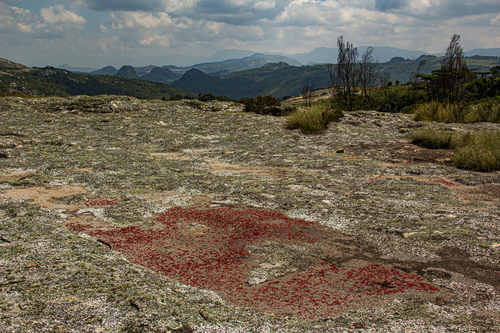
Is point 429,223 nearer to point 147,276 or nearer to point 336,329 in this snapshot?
point 336,329

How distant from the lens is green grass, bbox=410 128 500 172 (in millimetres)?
6469

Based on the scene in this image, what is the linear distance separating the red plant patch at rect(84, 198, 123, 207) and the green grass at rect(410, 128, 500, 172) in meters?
7.41

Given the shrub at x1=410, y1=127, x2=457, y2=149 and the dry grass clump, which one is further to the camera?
the dry grass clump

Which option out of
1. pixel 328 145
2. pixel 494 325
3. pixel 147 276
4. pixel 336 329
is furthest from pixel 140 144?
pixel 494 325

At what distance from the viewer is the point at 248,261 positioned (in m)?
3.32

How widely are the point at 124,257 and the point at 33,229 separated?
1.19m

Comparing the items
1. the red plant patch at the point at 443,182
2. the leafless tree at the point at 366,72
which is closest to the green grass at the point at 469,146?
the red plant patch at the point at 443,182

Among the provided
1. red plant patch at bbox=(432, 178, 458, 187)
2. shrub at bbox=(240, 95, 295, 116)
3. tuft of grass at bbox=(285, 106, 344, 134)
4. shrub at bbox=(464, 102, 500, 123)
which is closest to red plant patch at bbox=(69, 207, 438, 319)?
red plant patch at bbox=(432, 178, 458, 187)

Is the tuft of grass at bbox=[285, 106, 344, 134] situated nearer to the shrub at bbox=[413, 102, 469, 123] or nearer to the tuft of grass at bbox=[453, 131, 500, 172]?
the shrub at bbox=[413, 102, 469, 123]

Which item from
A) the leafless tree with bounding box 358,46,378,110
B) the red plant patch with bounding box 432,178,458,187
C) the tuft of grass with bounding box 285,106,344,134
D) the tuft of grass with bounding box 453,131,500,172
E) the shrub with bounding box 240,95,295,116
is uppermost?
the leafless tree with bounding box 358,46,378,110

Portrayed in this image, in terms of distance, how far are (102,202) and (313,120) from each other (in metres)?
8.28

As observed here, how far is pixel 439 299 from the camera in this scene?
101 inches

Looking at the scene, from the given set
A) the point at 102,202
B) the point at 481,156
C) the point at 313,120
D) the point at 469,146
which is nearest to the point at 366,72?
the point at 313,120

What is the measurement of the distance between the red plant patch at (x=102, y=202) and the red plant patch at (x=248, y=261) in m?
0.73
